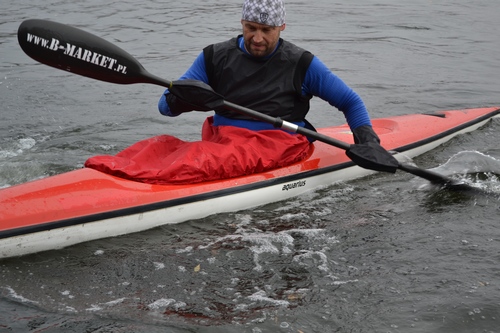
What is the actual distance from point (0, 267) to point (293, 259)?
169 cm

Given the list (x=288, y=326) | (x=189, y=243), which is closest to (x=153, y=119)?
(x=189, y=243)

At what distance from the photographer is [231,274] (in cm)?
404

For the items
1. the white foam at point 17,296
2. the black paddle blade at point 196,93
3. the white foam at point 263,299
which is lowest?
the white foam at point 17,296

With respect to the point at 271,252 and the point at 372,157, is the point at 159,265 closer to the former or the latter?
the point at 271,252

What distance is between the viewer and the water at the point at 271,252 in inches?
140

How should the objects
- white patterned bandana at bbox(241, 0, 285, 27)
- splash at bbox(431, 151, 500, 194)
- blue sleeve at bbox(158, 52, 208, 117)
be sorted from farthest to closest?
splash at bbox(431, 151, 500, 194) → blue sleeve at bbox(158, 52, 208, 117) → white patterned bandana at bbox(241, 0, 285, 27)

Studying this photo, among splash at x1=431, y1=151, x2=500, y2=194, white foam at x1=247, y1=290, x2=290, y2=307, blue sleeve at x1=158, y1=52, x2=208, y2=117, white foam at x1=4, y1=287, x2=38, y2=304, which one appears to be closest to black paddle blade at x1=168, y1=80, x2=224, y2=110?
blue sleeve at x1=158, y1=52, x2=208, y2=117

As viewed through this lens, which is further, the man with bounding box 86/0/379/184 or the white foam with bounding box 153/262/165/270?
the man with bounding box 86/0/379/184

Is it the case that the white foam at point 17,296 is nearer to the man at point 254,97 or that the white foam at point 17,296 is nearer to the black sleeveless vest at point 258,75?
the man at point 254,97

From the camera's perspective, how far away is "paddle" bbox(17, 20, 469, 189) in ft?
14.5

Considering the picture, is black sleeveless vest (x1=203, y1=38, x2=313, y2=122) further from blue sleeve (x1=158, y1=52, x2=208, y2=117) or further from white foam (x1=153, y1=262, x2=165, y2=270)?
white foam (x1=153, y1=262, x2=165, y2=270)

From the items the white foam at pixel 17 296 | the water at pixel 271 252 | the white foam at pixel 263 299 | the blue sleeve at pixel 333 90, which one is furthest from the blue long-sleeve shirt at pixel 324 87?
the white foam at pixel 17 296

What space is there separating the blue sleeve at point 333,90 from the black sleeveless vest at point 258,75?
0.06 meters

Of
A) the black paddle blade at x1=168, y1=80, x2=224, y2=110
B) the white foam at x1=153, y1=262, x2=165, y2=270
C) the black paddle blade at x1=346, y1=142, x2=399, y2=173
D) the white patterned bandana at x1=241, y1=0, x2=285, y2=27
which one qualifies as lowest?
the white foam at x1=153, y1=262, x2=165, y2=270
